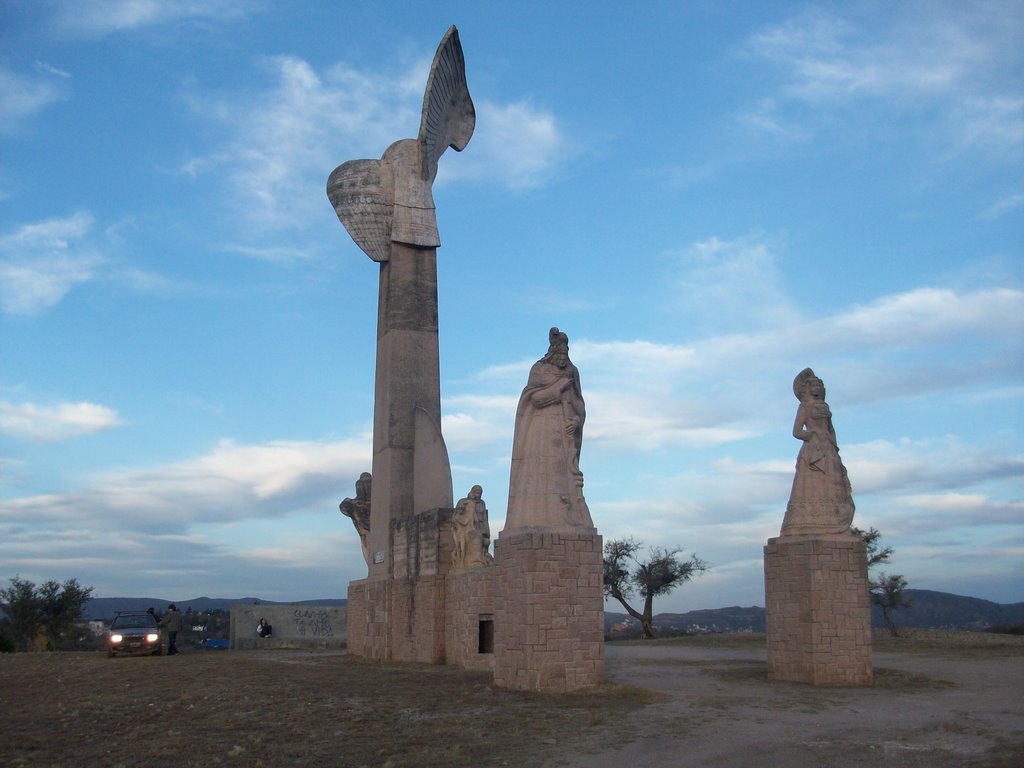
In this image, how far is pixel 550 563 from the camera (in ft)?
35.9

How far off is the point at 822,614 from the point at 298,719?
6505mm

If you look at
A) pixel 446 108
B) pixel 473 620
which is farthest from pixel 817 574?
pixel 446 108

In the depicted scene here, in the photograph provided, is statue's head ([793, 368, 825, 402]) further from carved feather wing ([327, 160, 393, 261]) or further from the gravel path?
carved feather wing ([327, 160, 393, 261])

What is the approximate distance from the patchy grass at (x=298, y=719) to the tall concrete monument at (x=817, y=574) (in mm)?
2493

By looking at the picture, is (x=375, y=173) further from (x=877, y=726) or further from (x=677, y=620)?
(x=677, y=620)

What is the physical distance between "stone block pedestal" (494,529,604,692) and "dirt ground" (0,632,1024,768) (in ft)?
1.26

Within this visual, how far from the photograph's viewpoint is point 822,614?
11805 millimetres

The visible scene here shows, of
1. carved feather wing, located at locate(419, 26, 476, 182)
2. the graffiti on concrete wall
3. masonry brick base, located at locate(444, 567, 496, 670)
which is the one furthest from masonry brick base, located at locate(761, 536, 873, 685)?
the graffiti on concrete wall

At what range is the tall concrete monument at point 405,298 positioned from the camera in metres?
19.5

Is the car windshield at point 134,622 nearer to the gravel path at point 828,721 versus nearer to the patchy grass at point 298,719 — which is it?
the patchy grass at point 298,719

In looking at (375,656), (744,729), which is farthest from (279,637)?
(744,729)

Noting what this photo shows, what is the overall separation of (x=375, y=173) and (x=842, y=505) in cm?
1288

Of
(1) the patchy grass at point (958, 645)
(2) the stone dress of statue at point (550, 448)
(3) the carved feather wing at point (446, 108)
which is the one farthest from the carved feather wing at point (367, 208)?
(1) the patchy grass at point (958, 645)

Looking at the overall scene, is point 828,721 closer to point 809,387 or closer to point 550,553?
point 550,553
